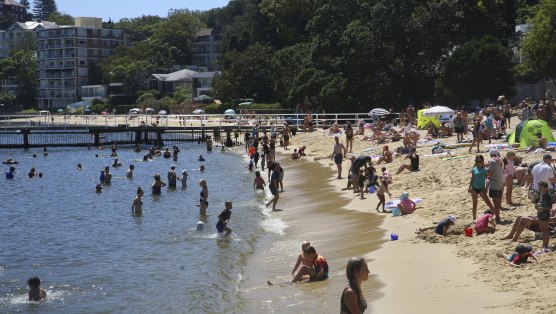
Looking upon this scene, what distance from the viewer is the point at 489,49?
50.8 metres

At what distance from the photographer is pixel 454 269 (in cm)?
1373

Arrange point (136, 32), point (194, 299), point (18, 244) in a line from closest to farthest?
point (194, 299)
point (18, 244)
point (136, 32)

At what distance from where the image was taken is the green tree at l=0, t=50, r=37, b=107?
14150 cm

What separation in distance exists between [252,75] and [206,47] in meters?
58.0

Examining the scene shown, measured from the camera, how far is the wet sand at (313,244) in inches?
541

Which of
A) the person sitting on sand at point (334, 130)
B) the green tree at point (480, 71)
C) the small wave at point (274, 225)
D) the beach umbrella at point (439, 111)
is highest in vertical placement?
the green tree at point (480, 71)

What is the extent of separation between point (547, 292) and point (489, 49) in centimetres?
4131

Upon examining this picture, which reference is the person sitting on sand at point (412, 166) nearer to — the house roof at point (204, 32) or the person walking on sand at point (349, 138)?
the person walking on sand at point (349, 138)

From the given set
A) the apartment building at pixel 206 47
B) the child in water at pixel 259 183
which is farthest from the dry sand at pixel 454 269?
the apartment building at pixel 206 47

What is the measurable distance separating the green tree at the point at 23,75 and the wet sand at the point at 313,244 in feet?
398

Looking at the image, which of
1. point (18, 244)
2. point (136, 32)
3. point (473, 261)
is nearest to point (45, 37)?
point (136, 32)

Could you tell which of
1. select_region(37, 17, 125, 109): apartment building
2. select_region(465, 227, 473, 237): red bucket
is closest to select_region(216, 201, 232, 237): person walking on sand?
select_region(465, 227, 473, 237): red bucket

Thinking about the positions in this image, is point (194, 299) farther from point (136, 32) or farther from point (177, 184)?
point (136, 32)

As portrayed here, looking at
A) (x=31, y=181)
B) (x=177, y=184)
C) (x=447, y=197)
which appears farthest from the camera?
(x=31, y=181)
